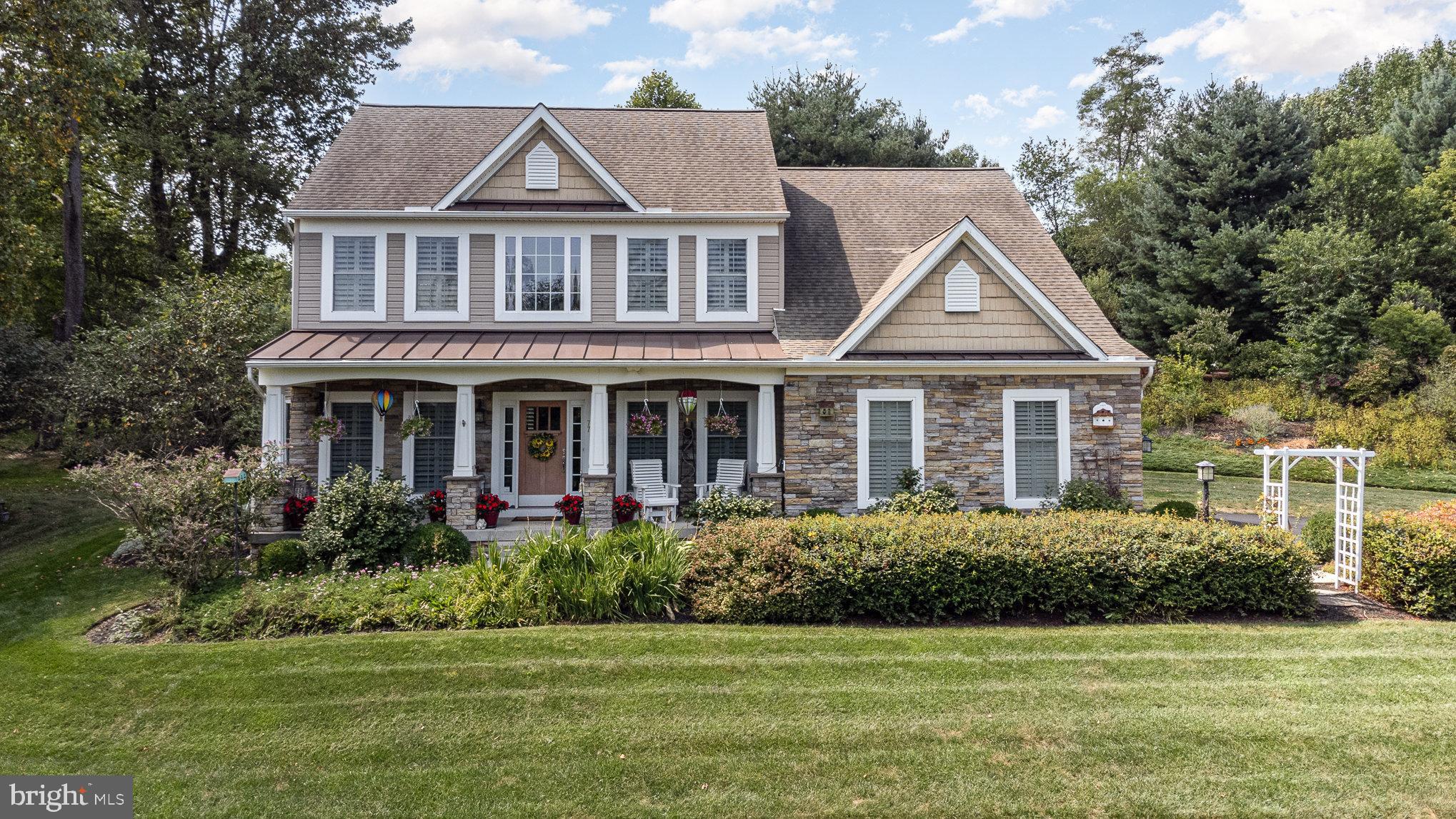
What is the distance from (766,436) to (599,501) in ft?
9.73

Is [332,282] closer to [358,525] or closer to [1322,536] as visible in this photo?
[358,525]

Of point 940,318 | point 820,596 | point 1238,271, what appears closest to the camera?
point 820,596

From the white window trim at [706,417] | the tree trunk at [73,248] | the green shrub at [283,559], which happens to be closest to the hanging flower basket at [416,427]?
the green shrub at [283,559]

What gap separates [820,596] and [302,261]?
11396 mm

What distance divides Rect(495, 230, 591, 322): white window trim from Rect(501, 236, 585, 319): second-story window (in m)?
0.01

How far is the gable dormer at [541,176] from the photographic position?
13227 mm

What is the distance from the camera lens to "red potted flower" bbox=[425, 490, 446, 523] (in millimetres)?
12133

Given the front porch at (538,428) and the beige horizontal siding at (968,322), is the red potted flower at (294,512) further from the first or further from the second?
the beige horizontal siding at (968,322)

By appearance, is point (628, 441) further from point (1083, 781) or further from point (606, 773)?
point (1083, 781)

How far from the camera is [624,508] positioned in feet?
38.6

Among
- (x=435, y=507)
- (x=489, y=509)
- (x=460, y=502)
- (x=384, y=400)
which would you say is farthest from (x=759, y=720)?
(x=384, y=400)

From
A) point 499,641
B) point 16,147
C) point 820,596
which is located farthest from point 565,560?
point 16,147

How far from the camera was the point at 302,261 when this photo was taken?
1328 centimetres

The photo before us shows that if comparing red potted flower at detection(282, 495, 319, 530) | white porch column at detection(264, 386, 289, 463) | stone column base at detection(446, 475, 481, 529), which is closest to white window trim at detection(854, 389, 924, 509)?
stone column base at detection(446, 475, 481, 529)
